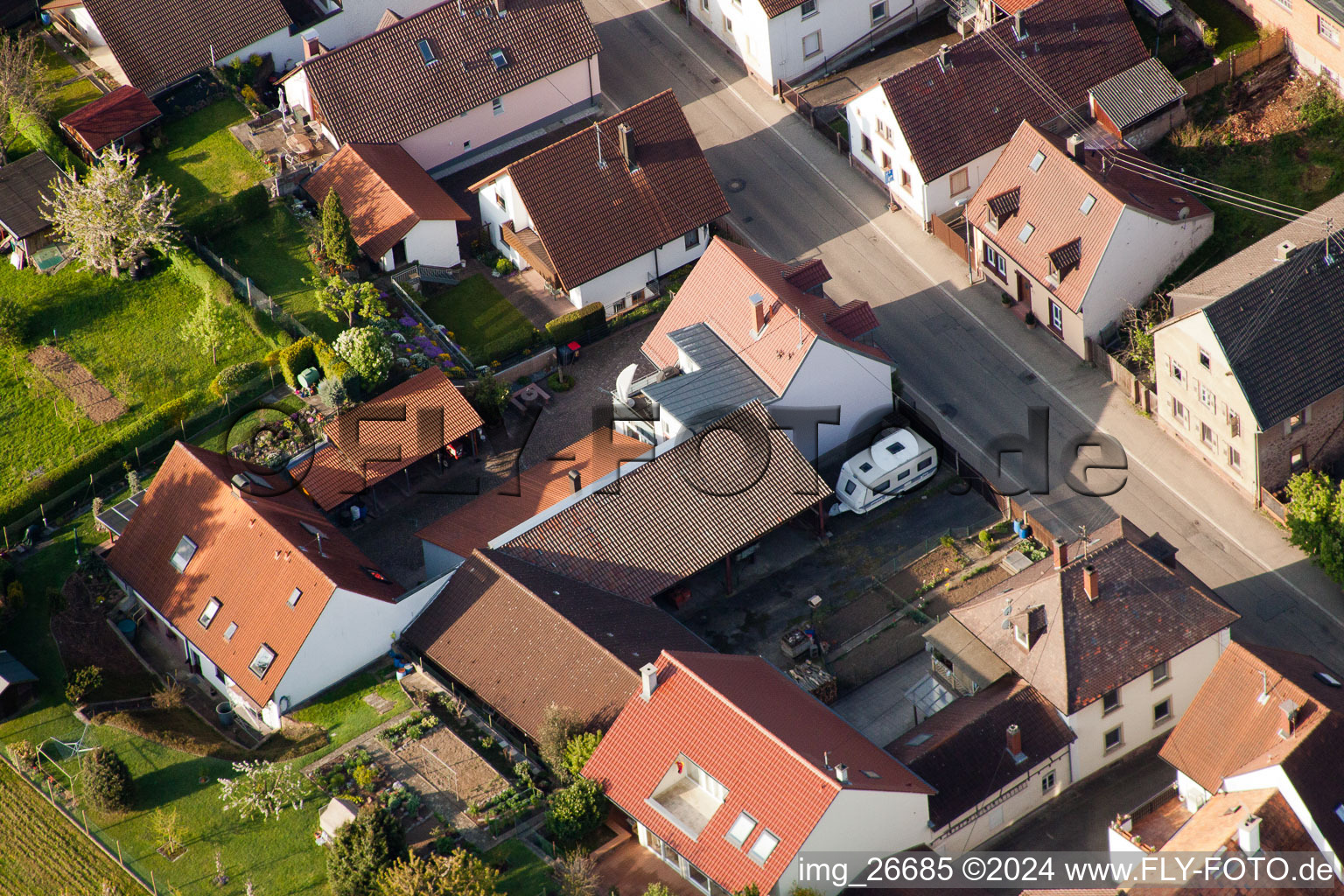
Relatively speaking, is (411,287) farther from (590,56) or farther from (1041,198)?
(1041,198)

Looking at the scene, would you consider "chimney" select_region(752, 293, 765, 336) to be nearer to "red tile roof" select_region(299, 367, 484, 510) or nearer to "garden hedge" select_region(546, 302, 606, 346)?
"garden hedge" select_region(546, 302, 606, 346)

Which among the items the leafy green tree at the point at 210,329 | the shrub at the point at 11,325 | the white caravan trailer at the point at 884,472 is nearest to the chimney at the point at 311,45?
the leafy green tree at the point at 210,329

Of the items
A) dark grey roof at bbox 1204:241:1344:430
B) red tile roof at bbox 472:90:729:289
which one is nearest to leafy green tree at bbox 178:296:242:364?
red tile roof at bbox 472:90:729:289

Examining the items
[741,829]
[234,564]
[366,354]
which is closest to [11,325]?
[366,354]

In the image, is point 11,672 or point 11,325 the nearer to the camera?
point 11,672

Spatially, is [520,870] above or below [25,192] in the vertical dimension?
below

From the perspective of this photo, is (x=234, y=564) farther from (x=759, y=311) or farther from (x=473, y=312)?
(x=759, y=311)

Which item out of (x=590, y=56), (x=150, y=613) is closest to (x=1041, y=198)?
(x=590, y=56)
